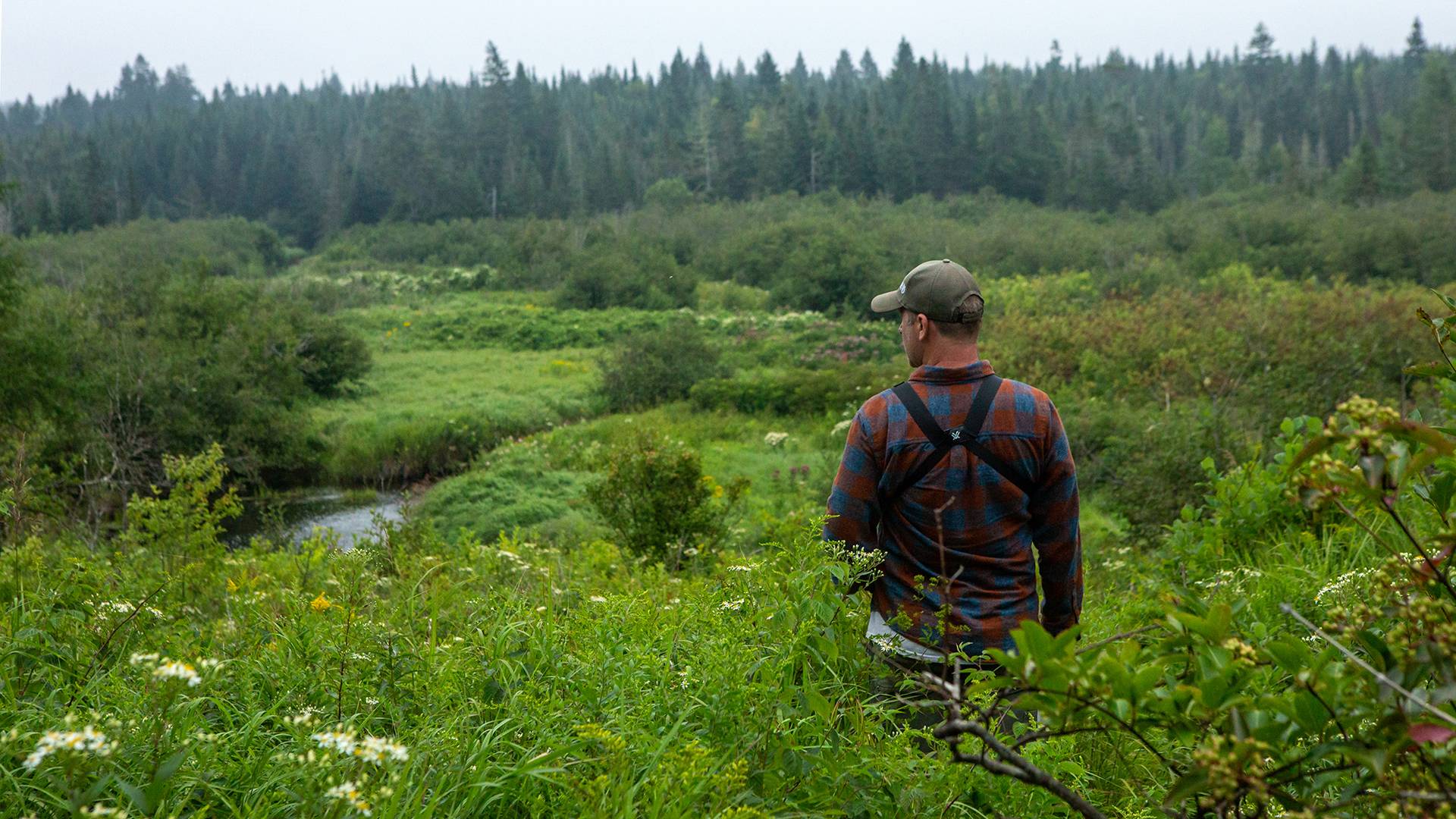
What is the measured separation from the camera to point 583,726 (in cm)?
213

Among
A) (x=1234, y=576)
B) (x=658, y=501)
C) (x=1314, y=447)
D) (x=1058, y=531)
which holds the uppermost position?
(x=1314, y=447)

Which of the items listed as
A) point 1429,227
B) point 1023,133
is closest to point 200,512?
point 1429,227

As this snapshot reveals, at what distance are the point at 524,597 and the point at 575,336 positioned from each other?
A: 89.9 ft

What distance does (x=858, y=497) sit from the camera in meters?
2.79

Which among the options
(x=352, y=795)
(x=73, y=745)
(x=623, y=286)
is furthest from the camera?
(x=623, y=286)

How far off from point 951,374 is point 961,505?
0.35 metres

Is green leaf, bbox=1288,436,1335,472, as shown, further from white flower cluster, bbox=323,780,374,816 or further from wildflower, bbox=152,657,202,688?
wildflower, bbox=152,657,202,688

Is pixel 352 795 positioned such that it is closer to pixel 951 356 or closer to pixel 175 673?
pixel 175 673

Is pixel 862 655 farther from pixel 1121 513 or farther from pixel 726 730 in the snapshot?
pixel 1121 513

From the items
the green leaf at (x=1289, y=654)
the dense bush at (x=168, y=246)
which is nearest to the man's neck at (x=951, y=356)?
the green leaf at (x=1289, y=654)

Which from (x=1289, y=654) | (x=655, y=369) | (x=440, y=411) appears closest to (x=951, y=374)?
(x=1289, y=654)

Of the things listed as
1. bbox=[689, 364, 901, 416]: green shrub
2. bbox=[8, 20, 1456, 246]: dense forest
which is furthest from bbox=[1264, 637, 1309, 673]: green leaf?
bbox=[8, 20, 1456, 246]: dense forest

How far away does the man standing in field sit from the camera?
2.75m

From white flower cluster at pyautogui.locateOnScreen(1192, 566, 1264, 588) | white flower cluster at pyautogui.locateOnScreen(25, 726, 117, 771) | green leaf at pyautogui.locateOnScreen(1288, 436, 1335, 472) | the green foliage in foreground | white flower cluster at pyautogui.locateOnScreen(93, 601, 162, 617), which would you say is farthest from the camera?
white flower cluster at pyautogui.locateOnScreen(1192, 566, 1264, 588)
